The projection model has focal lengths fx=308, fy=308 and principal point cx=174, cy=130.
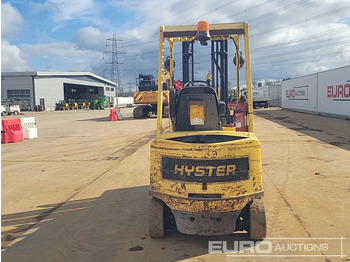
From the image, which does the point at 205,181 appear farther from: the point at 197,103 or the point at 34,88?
the point at 34,88

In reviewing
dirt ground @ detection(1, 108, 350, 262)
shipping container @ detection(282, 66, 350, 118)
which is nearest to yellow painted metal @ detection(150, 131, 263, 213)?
dirt ground @ detection(1, 108, 350, 262)

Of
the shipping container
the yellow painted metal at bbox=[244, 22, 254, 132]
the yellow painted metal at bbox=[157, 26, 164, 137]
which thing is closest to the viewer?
the yellow painted metal at bbox=[244, 22, 254, 132]

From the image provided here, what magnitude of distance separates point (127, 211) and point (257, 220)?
232 cm

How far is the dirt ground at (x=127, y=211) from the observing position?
3891mm

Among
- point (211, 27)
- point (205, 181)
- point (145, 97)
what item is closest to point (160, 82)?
point (211, 27)

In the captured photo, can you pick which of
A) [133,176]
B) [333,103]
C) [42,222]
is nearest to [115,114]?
[333,103]

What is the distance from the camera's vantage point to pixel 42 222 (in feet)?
16.4

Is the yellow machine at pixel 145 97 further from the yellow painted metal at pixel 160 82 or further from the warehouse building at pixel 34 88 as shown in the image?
the warehouse building at pixel 34 88

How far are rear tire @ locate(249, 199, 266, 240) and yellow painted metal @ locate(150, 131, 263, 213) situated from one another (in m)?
0.15

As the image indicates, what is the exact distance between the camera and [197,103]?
4461mm

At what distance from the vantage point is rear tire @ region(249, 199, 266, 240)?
12.9 ft

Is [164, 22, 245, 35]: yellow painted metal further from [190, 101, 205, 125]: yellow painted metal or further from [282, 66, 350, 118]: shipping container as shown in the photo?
[282, 66, 350, 118]: shipping container

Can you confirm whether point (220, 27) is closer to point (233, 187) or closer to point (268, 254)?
point (233, 187)

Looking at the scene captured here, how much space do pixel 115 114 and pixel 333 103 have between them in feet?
58.2
